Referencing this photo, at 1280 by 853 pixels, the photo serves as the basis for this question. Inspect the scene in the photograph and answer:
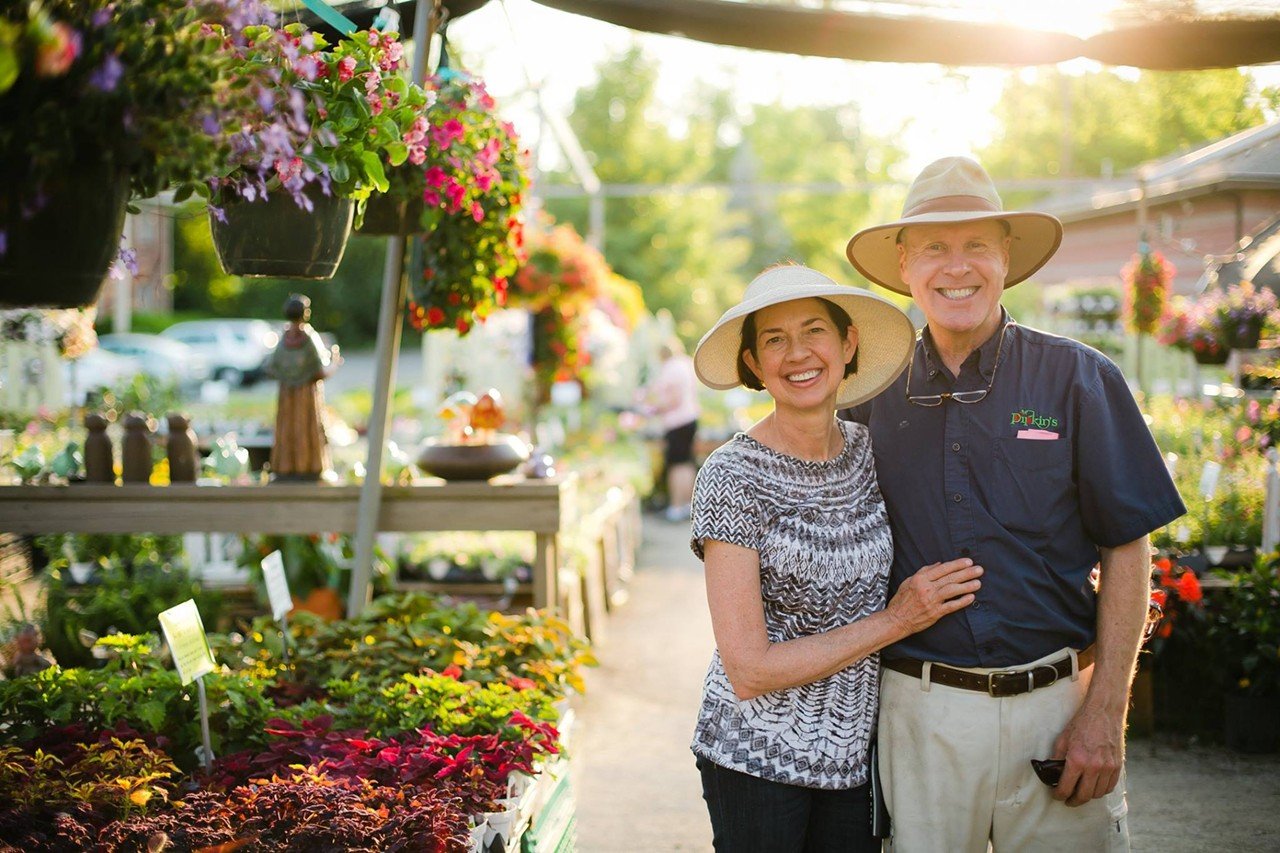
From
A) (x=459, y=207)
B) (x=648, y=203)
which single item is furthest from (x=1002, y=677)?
(x=648, y=203)

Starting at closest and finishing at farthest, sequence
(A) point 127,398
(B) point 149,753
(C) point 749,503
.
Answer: (C) point 749,503, (B) point 149,753, (A) point 127,398

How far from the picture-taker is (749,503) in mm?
2121

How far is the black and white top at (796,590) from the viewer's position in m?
2.12

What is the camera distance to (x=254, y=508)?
4051 mm

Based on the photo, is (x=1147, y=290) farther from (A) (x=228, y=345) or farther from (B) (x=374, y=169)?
(A) (x=228, y=345)

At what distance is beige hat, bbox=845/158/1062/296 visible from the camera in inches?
92.3

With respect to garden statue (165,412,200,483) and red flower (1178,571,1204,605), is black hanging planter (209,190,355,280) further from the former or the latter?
red flower (1178,571,1204,605)

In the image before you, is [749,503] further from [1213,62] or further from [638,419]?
[638,419]

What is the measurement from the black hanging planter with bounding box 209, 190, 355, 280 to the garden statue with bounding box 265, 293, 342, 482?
164cm

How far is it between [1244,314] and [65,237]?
769cm

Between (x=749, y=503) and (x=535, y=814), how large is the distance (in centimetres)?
95

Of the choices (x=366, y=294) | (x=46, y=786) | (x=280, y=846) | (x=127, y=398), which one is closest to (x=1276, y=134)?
(x=280, y=846)

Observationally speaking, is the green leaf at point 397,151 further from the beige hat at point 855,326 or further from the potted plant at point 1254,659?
the potted plant at point 1254,659

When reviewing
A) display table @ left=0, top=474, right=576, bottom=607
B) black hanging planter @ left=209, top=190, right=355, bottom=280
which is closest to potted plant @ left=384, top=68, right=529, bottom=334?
black hanging planter @ left=209, top=190, right=355, bottom=280
